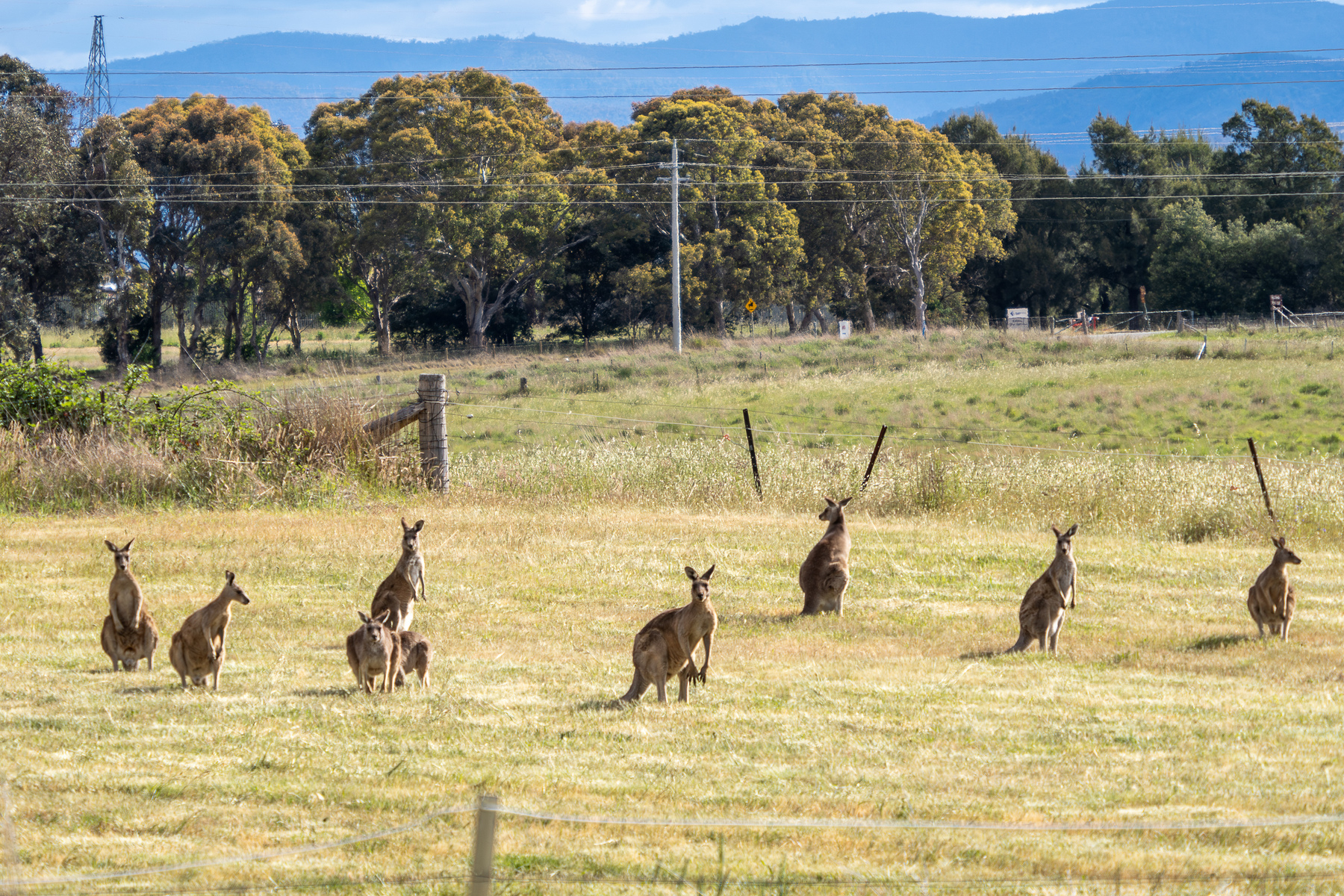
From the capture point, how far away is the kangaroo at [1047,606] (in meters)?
9.36

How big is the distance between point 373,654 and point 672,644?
5.80 ft

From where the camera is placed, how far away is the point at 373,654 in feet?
24.7

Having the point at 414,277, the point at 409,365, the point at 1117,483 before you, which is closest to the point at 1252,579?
the point at 1117,483

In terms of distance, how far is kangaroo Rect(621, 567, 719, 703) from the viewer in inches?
296

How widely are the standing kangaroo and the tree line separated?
33429mm

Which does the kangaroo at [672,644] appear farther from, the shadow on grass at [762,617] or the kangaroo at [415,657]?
the shadow on grass at [762,617]

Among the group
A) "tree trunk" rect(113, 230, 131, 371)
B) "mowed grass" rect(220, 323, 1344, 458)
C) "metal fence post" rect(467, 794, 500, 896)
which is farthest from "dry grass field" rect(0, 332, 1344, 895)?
"tree trunk" rect(113, 230, 131, 371)

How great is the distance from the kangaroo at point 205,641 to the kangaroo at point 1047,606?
5.50 meters

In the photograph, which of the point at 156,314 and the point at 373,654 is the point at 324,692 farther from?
the point at 156,314

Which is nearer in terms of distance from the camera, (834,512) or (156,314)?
(834,512)

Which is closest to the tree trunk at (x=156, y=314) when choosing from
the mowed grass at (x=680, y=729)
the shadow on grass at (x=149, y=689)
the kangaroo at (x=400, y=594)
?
the mowed grass at (x=680, y=729)

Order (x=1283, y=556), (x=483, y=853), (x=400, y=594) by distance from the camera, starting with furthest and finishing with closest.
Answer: (x=1283, y=556) < (x=400, y=594) < (x=483, y=853)

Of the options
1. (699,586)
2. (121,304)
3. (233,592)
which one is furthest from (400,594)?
(121,304)

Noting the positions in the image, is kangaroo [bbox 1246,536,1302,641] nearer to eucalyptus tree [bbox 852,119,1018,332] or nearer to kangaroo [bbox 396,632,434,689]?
kangaroo [bbox 396,632,434,689]
